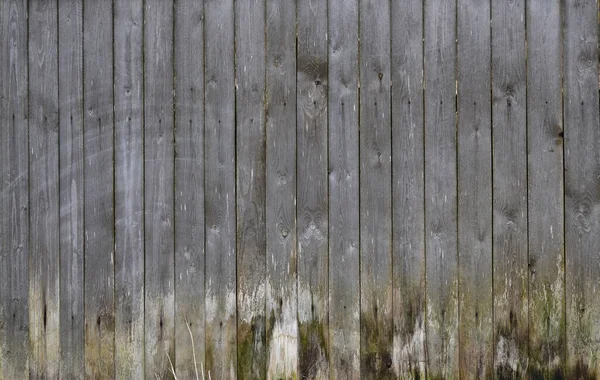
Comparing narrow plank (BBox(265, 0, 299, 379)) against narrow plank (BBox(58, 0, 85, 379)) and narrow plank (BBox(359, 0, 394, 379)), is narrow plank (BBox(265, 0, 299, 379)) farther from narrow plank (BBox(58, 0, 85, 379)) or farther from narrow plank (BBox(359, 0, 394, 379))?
narrow plank (BBox(58, 0, 85, 379))

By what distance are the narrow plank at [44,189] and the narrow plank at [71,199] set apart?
27mm

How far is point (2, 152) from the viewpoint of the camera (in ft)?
8.55

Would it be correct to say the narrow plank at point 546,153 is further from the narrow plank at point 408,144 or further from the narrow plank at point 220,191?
the narrow plank at point 220,191

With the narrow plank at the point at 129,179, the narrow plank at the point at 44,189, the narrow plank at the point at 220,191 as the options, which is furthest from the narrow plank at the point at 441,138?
the narrow plank at the point at 44,189

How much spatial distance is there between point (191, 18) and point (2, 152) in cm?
98

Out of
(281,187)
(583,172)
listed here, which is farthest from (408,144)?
(583,172)

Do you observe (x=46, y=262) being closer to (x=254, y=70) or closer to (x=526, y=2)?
(x=254, y=70)

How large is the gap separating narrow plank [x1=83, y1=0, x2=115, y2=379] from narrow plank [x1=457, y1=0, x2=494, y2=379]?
145cm

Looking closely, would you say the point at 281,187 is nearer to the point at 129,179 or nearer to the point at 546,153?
the point at 129,179

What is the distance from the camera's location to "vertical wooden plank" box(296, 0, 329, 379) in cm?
252

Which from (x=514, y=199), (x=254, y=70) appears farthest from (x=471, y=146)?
(x=254, y=70)

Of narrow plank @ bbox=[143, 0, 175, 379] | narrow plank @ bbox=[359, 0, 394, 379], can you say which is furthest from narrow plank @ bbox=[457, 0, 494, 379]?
narrow plank @ bbox=[143, 0, 175, 379]

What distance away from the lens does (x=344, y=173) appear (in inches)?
98.9

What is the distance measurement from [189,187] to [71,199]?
1.66 feet
